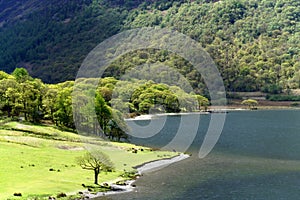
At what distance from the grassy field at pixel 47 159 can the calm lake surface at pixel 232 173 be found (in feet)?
22.8

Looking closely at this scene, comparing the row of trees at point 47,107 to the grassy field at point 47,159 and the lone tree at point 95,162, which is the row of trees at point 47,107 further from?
the lone tree at point 95,162

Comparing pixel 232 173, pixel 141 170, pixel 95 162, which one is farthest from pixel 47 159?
pixel 232 173

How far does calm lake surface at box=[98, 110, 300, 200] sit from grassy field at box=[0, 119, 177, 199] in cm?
695

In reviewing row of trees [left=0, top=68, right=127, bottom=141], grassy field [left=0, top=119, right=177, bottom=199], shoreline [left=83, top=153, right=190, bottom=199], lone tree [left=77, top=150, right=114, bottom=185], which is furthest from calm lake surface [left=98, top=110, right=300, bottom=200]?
row of trees [left=0, top=68, right=127, bottom=141]

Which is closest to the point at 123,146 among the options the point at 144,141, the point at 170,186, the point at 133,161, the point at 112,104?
the point at 133,161

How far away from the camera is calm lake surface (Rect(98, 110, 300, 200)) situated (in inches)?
2628

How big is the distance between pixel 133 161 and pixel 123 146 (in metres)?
13.0

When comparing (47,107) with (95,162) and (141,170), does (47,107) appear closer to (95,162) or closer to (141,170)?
(141,170)

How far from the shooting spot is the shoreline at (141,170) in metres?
63.7

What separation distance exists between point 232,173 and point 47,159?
30096 millimetres

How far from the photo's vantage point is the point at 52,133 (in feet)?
342

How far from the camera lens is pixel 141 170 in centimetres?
8088

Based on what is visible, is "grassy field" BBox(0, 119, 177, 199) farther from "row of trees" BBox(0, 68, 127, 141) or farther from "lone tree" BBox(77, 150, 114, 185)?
"row of trees" BBox(0, 68, 127, 141)

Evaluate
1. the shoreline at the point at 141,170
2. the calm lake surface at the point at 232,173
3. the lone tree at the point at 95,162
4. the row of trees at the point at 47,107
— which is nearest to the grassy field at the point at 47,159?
the lone tree at the point at 95,162
